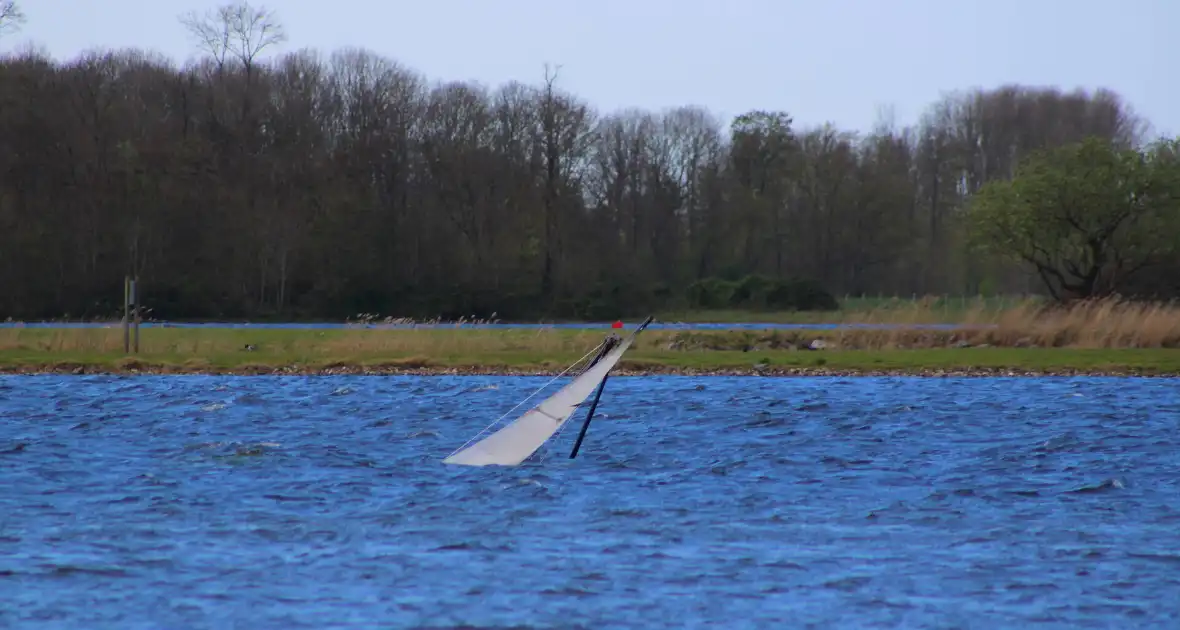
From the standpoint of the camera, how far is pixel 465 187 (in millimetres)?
81250

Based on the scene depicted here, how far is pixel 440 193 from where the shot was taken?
81.4 meters

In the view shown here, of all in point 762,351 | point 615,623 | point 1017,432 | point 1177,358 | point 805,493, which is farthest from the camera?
point 762,351

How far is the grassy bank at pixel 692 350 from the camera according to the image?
38.7 m

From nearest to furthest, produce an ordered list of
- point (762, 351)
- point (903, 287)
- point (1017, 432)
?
point (1017, 432) < point (762, 351) < point (903, 287)

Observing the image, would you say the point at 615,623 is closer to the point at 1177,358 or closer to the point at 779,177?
the point at 1177,358

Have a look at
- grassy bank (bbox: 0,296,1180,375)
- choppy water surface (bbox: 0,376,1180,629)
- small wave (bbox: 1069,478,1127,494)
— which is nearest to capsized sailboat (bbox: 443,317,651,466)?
choppy water surface (bbox: 0,376,1180,629)

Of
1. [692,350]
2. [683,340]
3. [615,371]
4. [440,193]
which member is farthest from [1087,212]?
[440,193]

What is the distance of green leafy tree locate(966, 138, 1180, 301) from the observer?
5547 cm

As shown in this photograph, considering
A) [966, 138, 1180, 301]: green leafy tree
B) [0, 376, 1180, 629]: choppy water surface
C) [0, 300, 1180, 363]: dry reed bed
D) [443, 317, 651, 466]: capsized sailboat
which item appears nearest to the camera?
[0, 376, 1180, 629]: choppy water surface

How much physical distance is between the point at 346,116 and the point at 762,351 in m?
45.8

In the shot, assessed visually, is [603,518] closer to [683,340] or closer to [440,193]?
[683,340]

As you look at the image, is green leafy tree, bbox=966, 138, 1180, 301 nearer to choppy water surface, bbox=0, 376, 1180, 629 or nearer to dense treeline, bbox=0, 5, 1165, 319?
dense treeline, bbox=0, 5, 1165, 319

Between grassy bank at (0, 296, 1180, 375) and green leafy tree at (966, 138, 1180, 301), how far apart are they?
805 centimetres

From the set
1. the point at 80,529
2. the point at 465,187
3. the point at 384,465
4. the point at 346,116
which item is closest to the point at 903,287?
the point at 465,187
